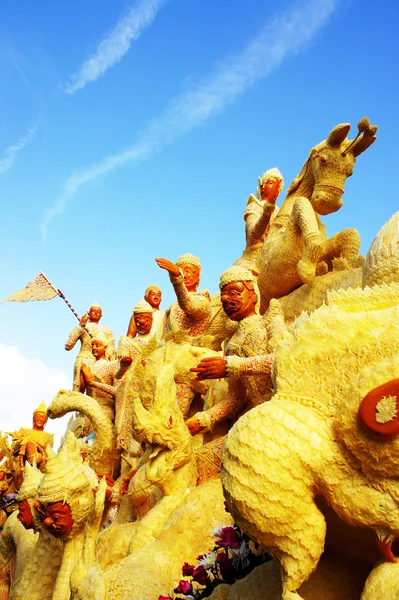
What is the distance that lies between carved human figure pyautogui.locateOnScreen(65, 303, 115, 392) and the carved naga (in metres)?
5.36

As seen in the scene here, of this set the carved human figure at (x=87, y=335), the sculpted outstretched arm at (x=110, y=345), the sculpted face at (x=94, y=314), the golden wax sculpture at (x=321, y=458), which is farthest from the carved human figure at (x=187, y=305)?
the sculpted face at (x=94, y=314)

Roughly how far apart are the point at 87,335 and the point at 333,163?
7.40 m

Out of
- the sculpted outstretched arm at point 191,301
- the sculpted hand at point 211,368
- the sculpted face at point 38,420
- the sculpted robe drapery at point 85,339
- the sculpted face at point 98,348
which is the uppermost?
the sculpted robe drapery at point 85,339

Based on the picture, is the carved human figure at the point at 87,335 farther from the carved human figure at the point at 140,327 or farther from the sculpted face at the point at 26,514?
the sculpted face at the point at 26,514

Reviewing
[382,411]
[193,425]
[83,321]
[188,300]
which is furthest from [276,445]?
[83,321]

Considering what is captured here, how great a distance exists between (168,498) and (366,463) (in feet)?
8.94

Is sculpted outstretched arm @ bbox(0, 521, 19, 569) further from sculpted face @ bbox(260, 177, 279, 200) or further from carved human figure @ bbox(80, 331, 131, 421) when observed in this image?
sculpted face @ bbox(260, 177, 279, 200)

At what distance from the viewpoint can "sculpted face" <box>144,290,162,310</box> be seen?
31.4 feet

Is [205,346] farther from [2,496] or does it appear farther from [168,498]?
[2,496]

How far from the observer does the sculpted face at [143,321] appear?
8.41 meters

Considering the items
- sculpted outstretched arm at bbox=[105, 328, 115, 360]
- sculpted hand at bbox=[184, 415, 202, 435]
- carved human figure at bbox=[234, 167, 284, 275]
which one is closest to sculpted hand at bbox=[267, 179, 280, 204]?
carved human figure at bbox=[234, 167, 284, 275]

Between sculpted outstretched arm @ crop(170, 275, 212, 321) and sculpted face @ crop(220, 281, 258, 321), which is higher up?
sculpted outstretched arm @ crop(170, 275, 212, 321)

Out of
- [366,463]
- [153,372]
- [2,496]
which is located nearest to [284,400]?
[366,463]

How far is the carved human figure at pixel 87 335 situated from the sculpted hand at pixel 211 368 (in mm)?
7212
